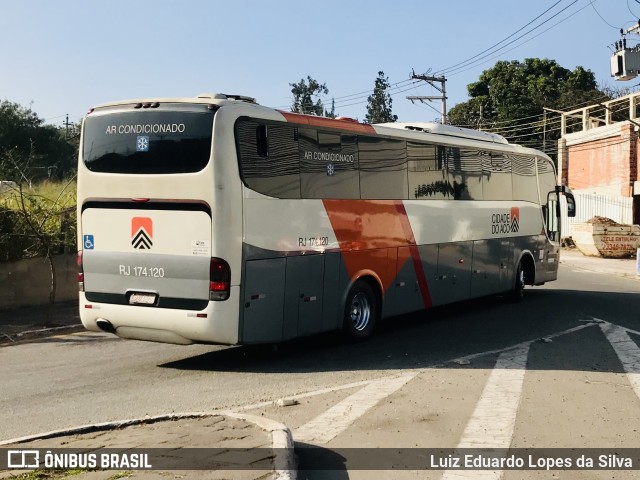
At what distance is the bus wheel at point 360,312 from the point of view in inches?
475

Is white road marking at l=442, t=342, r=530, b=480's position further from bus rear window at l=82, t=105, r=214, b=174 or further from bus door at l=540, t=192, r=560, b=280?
bus door at l=540, t=192, r=560, b=280

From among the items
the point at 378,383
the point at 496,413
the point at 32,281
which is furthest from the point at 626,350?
the point at 32,281

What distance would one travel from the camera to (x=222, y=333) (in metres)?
9.79

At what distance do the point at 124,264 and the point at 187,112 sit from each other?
2.24 metres

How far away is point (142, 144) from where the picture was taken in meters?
10.3

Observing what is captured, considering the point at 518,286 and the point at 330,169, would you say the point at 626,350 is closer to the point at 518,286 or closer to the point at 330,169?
the point at 330,169

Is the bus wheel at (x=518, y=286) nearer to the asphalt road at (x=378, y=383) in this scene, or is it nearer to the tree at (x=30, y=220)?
the asphalt road at (x=378, y=383)

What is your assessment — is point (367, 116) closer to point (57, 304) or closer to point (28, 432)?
point (57, 304)

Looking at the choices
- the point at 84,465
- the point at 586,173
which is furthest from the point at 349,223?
the point at 586,173

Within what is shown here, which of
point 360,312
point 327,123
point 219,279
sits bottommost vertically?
point 360,312

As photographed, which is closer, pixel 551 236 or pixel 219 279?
pixel 219 279

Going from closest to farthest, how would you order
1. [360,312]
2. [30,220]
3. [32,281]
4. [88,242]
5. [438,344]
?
[88,242]
[438,344]
[360,312]
[30,220]
[32,281]

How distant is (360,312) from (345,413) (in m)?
4.74

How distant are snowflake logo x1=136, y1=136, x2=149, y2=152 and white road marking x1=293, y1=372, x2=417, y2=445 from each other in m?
4.32
